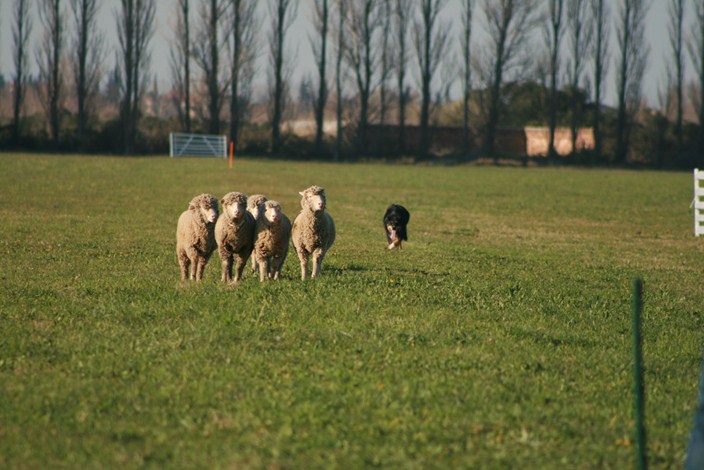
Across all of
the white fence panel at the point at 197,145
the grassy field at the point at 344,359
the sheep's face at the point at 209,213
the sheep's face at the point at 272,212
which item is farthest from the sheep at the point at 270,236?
the white fence panel at the point at 197,145

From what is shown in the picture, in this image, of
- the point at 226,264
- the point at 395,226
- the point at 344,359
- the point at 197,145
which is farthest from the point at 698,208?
the point at 197,145

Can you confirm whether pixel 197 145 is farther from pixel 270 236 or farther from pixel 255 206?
pixel 270 236

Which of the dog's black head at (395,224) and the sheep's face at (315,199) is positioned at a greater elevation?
the sheep's face at (315,199)

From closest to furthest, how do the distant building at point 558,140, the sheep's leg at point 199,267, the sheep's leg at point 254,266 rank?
1. the sheep's leg at point 199,267
2. the sheep's leg at point 254,266
3. the distant building at point 558,140

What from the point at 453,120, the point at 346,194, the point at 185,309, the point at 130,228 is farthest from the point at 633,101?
the point at 185,309

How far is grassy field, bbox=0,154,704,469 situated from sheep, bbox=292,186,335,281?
469 mm

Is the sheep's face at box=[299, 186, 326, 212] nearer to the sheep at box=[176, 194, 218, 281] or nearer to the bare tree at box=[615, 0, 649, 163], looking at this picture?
the sheep at box=[176, 194, 218, 281]

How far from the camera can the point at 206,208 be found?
9898mm

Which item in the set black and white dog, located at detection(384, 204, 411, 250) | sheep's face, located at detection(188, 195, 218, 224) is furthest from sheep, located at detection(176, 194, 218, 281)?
black and white dog, located at detection(384, 204, 411, 250)

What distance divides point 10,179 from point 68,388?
24822 mm

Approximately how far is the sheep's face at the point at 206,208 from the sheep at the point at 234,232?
0.12 meters

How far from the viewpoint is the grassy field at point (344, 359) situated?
519cm

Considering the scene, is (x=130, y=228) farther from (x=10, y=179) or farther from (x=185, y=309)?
(x=10, y=179)

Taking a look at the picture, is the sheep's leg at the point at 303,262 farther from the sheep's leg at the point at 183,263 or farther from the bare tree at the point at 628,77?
the bare tree at the point at 628,77
